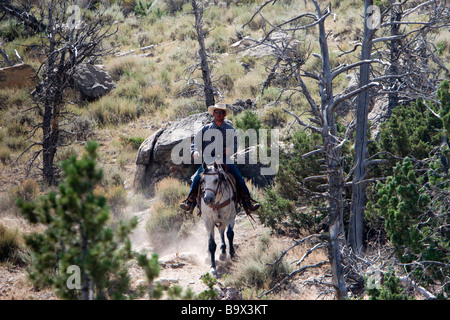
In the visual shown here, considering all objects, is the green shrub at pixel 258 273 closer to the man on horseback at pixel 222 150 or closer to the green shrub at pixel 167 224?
the man on horseback at pixel 222 150

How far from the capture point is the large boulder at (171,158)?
13.5 meters

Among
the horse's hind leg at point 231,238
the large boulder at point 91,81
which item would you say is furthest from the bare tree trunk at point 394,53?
the large boulder at point 91,81

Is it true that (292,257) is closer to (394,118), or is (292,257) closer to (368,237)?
(368,237)

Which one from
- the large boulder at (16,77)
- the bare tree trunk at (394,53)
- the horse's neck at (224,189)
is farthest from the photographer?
the large boulder at (16,77)

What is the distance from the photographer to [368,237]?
9.42 metres

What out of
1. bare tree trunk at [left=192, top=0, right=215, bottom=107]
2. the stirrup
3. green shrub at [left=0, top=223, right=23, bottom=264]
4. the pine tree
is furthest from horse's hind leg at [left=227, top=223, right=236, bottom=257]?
bare tree trunk at [left=192, top=0, right=215, bottom=107]

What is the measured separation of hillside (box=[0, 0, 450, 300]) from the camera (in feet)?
26.3

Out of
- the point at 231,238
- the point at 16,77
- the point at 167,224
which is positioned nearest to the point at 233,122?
the point at 167,224

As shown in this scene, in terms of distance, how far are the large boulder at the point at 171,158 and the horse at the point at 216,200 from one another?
421 cm

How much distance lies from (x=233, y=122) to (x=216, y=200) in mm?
8712

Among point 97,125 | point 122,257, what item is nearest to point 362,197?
point 122,257

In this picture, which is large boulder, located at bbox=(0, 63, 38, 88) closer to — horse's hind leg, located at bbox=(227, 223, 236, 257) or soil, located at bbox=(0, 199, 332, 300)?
soil, located at bbox=(0, 199, 332, 300)

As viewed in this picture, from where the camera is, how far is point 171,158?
1381cm

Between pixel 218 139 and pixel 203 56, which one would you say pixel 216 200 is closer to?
pixel 218 139
